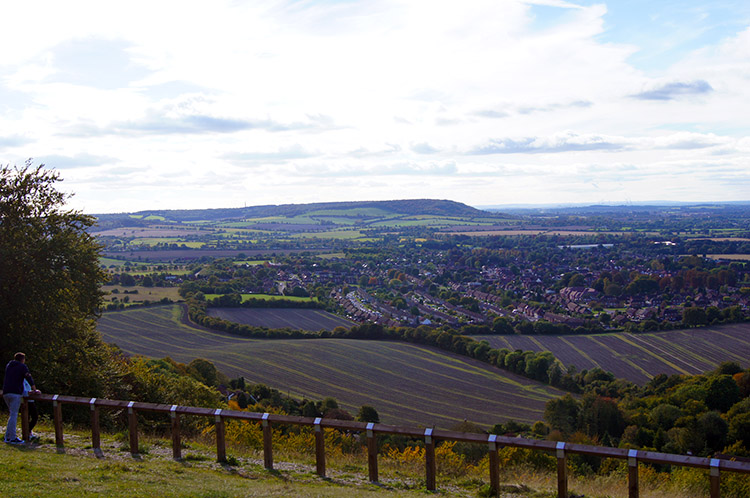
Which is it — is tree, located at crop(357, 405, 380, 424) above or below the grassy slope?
below

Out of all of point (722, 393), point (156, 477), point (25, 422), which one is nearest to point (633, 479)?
point (156, 477)

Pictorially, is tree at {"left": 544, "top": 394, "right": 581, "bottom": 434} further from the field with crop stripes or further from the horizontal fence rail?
the horizontal fence rail

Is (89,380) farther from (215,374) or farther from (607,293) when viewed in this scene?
(607,293)

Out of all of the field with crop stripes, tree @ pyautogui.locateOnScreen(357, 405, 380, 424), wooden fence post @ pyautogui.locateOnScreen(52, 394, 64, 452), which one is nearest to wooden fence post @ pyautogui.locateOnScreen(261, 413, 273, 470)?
wooden fence post @ pyautogui.locateOnScreen(52, 394, 64, 452)

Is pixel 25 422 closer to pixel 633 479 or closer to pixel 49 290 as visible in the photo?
pixel 49 290

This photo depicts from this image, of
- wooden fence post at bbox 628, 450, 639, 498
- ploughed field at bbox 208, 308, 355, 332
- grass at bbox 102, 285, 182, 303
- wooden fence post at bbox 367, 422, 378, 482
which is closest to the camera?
wooden fence post at bbox 628, 450, 639, 498

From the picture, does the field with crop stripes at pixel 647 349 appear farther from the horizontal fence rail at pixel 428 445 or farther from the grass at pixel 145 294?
the grass at pixel 145 294

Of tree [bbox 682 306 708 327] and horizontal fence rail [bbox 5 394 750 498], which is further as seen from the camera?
tree [bbox 682 306 708 327]

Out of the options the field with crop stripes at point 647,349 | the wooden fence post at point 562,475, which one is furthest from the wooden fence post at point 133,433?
the field with crop stripes at point 647,349
